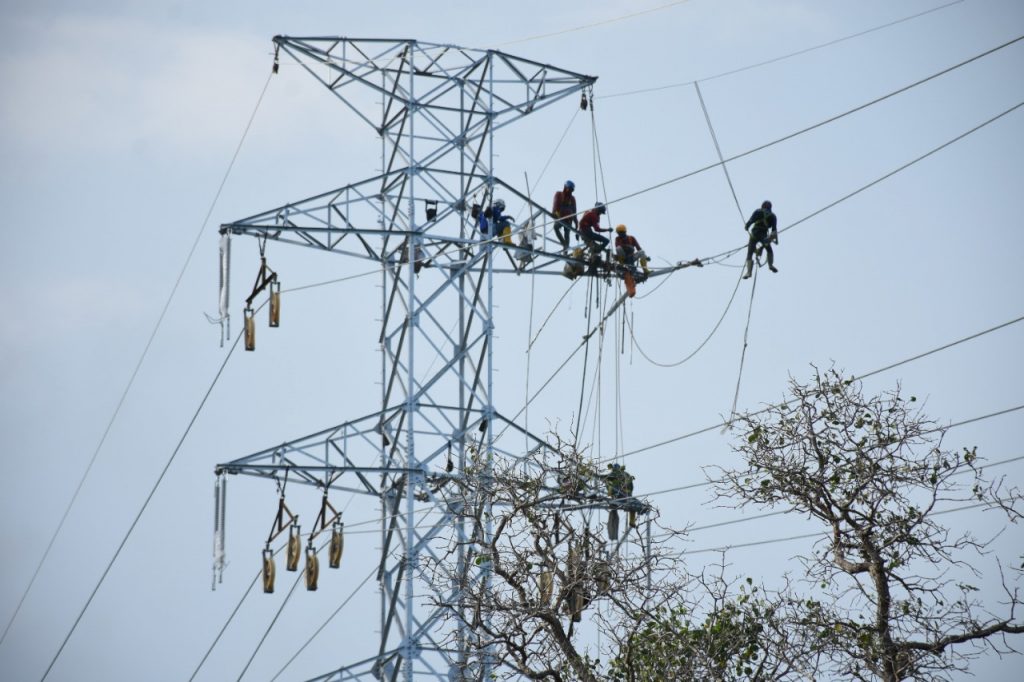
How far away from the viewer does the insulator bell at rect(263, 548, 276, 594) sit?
123 ft

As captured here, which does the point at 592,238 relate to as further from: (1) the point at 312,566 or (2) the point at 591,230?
(1) the point at 312,566

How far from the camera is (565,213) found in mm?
40125

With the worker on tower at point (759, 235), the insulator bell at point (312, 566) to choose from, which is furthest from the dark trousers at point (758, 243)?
the insulator bell at point (312, 566)

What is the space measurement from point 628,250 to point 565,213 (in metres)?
1.36

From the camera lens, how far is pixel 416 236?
39.4 metres

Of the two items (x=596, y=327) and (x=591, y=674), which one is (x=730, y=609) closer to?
(x=591, y=674)

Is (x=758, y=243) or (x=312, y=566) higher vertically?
(x=758, y=243)

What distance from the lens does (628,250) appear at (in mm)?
39531

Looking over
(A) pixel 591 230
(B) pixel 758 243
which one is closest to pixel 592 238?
(A) pixel 591 230

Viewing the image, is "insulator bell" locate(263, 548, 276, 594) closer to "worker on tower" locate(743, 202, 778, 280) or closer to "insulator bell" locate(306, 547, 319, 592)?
"insulator bell" locate(306, 547, 319, 592)

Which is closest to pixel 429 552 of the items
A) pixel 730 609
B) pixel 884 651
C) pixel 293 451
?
pixel 293 451

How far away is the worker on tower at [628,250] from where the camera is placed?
39500 mm

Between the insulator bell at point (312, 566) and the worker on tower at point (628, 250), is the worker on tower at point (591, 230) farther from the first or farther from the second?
the insulator bell at point (312, 566)

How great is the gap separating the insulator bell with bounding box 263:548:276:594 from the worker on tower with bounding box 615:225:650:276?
301 inches
